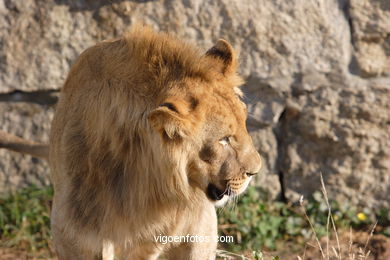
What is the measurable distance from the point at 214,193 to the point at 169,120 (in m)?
0.39

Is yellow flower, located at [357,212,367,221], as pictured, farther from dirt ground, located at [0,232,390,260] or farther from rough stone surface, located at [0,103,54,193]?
rough stone surface, located at [0,103,54,193]

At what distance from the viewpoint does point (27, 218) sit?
4.33m

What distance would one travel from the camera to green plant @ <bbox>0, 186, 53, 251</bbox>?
4.27 m

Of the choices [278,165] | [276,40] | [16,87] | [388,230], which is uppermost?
[276,40]

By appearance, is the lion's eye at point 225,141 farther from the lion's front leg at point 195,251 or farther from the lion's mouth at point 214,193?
the lion's front leg at point 195,251

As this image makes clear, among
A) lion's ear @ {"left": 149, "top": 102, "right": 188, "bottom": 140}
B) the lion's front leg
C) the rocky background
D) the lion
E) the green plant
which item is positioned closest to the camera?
lion's ear @ {"left": 149, "top": 102, "right": 188, "bottom": 140}

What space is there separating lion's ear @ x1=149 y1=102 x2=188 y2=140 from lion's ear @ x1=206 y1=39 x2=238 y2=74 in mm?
406

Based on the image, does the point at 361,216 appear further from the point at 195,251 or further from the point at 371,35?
the point at 195,251

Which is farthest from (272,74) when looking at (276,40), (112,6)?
(112,6)

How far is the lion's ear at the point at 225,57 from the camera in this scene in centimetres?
278

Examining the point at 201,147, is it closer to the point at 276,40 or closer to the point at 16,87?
the point at 276,40

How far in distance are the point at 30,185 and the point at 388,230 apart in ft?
7.35

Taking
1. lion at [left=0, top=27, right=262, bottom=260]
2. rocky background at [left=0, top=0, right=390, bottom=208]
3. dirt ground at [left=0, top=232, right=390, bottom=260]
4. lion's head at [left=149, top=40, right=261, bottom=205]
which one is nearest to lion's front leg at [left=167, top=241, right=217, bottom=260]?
lion at [left=0, top=27, right=262, bottom=260]

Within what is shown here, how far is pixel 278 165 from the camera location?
4.39 meters
